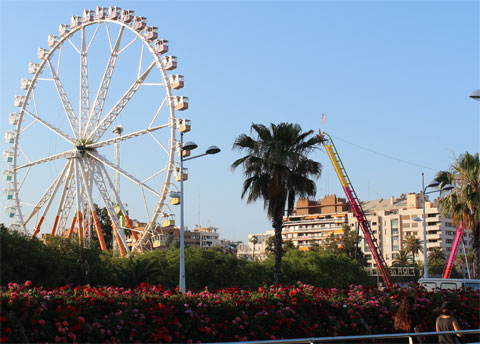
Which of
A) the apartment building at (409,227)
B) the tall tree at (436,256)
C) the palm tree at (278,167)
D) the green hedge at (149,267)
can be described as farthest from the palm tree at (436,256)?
the palm tree at (278,167)

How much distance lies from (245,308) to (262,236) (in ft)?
584

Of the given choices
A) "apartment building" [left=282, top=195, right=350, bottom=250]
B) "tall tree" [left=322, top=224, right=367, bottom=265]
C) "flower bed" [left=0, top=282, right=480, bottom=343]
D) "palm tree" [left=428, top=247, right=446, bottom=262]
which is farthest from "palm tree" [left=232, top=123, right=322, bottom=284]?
"apartment building" [left=282, top=195, right=350, bottom=250]

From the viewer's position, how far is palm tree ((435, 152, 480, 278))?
35.6m

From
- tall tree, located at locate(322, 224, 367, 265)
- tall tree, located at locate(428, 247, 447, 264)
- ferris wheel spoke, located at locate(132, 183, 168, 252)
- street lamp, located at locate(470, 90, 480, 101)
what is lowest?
tall tree, located at locate(428, 247, 447, 264)

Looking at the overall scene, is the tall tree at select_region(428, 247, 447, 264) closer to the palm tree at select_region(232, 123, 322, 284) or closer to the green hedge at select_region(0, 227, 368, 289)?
the green hedge at select_region(0, 227, 368, 289)

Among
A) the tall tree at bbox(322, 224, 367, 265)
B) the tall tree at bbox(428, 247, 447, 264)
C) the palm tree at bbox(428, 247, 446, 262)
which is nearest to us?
the tall tree at bbox(322, 224, 367, 265)

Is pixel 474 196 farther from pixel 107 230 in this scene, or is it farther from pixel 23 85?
pixel 107 230

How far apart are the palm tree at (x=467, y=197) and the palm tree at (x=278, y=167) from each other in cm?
1131

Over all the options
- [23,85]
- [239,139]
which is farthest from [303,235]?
[239,139]

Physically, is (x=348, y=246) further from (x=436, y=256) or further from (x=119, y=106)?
(x=119, y=106)

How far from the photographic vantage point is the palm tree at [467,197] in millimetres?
35625

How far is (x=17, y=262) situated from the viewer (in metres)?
29.3

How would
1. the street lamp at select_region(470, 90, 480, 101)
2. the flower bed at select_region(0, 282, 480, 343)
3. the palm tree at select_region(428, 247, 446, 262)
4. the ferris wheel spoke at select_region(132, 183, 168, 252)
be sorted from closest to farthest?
the flower bed at select_region(0, 282, 480, 343) → the street lamp at select_region(470, 90, 480, 101) → the ferris wheel spoke at select_region(132, 183, 168, 252) → the palm tree at select_region(428, 247, 446, 262)

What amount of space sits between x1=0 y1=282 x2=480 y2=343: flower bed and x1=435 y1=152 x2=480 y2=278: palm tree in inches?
688
